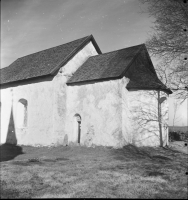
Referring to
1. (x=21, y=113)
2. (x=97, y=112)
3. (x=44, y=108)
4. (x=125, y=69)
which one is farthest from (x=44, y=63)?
(x=125, y=69)

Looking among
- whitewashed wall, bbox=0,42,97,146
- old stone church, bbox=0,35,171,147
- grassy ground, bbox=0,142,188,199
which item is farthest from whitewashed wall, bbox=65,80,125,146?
grassy ground, bbox=0,142,188,199

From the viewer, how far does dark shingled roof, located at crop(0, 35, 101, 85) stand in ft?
56.7

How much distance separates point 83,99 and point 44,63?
5.06m

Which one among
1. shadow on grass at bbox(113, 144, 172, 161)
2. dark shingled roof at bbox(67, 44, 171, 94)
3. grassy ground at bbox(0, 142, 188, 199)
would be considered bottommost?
shadow on grass at bbox(113, 144, 172, 161)

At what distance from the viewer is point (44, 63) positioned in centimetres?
1866

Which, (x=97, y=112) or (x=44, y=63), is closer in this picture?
(x=97, y=112)

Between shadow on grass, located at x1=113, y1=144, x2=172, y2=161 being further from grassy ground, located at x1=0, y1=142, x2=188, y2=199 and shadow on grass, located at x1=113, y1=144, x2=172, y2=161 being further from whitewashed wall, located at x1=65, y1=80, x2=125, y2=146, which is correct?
grassy ground, located at x1=0, y1=142, x2=188, y2=199

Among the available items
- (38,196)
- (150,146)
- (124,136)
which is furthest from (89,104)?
(38,196)

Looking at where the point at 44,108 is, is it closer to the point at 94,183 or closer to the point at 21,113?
the point at 21,113

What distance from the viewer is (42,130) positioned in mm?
16625

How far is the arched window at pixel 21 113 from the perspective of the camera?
61.0 feet

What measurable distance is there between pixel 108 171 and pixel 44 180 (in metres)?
2.52

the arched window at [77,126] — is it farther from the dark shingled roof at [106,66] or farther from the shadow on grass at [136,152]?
the shadow on grass at [136,152]

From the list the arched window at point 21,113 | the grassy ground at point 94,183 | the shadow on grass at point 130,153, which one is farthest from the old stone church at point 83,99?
the grassy ground at point 94,183
